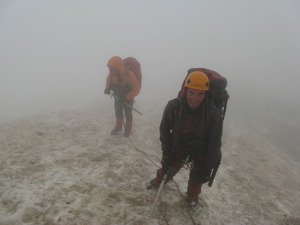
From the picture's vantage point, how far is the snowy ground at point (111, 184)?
5383 mm

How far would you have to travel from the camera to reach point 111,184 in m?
6.86

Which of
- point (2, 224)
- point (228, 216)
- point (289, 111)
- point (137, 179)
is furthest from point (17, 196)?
point (289, 111)

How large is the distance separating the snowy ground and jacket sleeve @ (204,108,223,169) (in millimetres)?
1703

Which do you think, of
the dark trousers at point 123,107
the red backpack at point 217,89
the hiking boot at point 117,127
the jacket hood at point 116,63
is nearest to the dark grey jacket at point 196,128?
the red backpack at point 217,89

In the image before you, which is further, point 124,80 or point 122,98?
point 122,98

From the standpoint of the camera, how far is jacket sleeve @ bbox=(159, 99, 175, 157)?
505 centimetres

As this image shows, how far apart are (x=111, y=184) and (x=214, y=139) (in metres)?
3.84

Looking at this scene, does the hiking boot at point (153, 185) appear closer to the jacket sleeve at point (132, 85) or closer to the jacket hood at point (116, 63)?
the jacket sleeve at point (132, 85)

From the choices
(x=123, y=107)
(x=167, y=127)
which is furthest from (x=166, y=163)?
(x=123, y=107)

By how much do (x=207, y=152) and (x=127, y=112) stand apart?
683 centimetres

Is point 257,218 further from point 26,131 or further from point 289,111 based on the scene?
point 289,111

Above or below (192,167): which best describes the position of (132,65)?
above

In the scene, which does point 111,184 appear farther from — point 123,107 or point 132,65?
point 132,65

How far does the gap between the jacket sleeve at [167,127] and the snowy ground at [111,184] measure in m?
1.82
